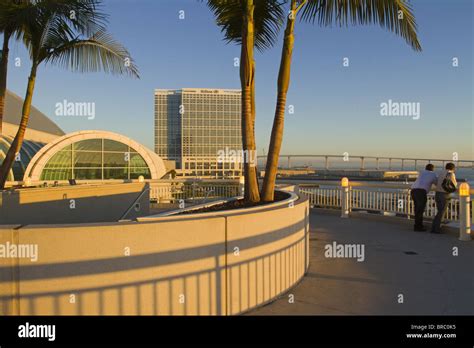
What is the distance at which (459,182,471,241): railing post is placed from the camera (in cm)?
811

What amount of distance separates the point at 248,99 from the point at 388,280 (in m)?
3.68

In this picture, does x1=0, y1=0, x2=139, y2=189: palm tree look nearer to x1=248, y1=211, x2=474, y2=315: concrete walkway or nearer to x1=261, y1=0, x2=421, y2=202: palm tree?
x1=261, y1=0, x2=421, y2=202: palm tree

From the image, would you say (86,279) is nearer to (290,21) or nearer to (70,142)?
(290,21)

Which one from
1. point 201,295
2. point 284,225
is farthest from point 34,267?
point 284,225

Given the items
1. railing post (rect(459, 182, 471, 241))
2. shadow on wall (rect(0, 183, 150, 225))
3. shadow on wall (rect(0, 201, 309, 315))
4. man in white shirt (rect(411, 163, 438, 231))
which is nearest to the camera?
shadow on wall (rect(0, 201, 309, 315))

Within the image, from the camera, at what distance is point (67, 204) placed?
8.62m

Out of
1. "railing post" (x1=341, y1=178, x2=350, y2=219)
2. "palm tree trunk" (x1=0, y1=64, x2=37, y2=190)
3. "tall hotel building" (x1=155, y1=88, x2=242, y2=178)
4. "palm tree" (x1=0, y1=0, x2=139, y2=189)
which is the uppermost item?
"tall hotel building" (x1=155, y1=88, x2=242, y2=178)

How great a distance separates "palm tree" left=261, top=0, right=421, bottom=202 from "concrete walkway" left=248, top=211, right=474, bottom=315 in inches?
71.8

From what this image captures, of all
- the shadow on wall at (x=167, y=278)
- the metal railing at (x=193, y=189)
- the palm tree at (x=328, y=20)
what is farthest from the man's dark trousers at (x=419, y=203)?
the metal railing at (x=193, y=189)

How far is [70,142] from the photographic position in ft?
79.2
